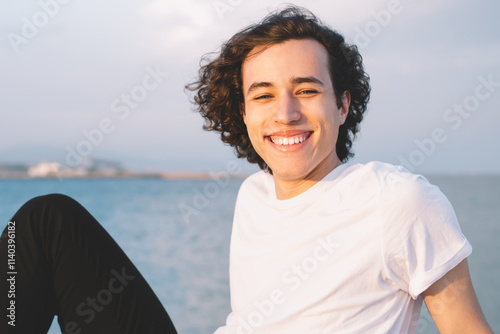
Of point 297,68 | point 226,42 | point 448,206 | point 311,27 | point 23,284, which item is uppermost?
point 226,42

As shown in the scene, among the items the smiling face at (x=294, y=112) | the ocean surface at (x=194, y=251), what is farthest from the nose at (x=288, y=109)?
the ocean surface at (x=194, y=251)

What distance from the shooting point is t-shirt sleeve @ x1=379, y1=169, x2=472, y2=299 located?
1609mm

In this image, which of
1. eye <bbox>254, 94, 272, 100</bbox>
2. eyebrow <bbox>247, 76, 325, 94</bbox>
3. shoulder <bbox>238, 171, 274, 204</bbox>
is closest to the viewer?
eyebrow <bbox>247, 76, 325, 94</bbox>

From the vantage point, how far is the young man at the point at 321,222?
1635 millimetres

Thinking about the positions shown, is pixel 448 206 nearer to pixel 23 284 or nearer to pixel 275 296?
pixel 275 296

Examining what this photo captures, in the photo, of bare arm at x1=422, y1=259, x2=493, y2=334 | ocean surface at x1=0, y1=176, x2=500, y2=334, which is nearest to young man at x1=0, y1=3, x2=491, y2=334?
bare arm at x1=422, y1=259, x2=493, y2=334

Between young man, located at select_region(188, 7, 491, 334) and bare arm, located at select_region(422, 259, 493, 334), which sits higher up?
young man, located at select_region(188, 7, 491, 334)

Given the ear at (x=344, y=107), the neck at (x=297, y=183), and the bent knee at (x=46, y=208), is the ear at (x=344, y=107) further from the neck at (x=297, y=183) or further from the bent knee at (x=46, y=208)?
the bent knee at (x=46, y=208)

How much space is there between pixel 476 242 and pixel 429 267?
40.2 feet

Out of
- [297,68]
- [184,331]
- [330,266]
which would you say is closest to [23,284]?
[330,266]

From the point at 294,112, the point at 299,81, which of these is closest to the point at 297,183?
the point at 294,112

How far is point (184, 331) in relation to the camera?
601 centimetres

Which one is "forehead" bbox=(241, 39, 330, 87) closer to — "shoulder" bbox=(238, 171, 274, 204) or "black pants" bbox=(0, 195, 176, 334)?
"shoulder" bbox=(238, 171, 274, 204)

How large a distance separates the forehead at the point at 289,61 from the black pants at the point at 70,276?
93 centimetres
